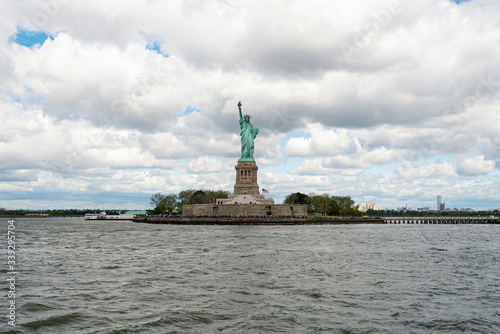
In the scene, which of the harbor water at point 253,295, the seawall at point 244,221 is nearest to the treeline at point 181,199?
the seawall at point 244,221

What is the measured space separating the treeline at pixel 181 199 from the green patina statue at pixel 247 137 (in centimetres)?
3060

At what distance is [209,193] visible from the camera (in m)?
144

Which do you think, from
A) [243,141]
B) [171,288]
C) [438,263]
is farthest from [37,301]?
[243,141]

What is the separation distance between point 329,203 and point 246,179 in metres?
39.1

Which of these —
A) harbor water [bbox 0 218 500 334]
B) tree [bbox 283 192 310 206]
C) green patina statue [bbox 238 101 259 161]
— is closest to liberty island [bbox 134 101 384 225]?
green patina statue [bbox 238 101 259 161]

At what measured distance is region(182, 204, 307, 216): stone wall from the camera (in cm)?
9706

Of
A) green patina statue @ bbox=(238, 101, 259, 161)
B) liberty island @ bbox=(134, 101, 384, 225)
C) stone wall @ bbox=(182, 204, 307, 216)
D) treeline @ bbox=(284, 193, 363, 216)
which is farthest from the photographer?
treeline @ bbox=(284, 193, 363, 216)

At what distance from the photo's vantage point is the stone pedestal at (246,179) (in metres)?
105

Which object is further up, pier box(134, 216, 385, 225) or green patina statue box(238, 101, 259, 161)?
green patina statue box(238, 101, 259, 161)

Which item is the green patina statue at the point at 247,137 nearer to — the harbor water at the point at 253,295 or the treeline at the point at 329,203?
the treeline at the point at 329,203

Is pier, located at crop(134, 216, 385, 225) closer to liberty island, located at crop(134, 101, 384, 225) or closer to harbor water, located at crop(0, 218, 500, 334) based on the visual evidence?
liberty island, located at crop(134, 101, 384, 225)

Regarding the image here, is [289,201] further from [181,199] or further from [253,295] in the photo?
[253,295]

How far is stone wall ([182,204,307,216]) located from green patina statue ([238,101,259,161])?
621 inches

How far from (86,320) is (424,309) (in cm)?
1165
